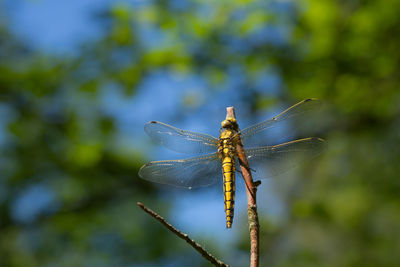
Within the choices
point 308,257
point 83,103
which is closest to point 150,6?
point 83,103

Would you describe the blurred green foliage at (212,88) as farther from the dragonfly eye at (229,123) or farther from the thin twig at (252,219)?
the thin twig at (252,219)

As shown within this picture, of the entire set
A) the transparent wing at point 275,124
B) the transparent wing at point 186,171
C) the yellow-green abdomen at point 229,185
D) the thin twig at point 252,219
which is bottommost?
the thin twig at point 252,219

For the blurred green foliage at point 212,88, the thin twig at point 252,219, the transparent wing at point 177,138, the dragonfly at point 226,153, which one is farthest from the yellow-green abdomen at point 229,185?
the blurred green foliage at point 212,88

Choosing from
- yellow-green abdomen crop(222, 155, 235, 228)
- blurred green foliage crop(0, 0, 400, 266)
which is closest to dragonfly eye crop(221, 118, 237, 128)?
yellow-green abdomen crop(222, 155, 235, 228)

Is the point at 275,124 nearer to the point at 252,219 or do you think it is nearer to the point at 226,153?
the point at 226,153

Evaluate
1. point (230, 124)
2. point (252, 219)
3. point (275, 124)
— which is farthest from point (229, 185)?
point (252, 219)

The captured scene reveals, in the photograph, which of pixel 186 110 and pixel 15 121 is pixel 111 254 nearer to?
pixel 15 121

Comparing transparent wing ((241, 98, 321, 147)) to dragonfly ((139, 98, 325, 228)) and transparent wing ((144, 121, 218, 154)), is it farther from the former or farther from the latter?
transparent wing ((144, 121, 218, 154))
